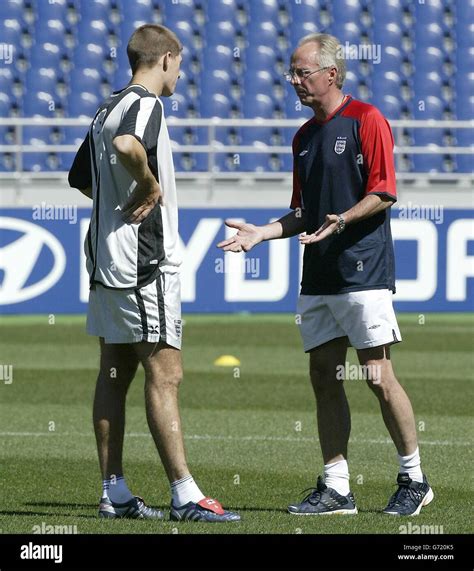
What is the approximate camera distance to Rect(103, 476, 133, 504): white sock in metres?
5.77

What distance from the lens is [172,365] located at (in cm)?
564

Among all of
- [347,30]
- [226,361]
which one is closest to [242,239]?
[226,361]

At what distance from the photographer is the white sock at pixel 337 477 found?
603 centimetres

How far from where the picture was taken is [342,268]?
19.6ft

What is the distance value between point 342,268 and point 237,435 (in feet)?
9.62

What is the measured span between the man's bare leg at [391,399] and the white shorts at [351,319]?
0.24ft

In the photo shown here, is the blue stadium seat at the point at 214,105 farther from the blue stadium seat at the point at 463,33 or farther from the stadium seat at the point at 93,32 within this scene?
the blue stadium seat at the point at 463,33

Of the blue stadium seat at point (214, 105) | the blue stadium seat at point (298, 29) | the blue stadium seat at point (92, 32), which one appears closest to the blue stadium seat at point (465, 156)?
the blue stadium seat at point (298, 29)

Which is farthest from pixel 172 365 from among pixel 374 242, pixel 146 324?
pixel 374 242

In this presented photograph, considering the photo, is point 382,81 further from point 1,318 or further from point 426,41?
point 1,318

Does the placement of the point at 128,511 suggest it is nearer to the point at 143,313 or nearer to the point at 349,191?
the point at 143,313

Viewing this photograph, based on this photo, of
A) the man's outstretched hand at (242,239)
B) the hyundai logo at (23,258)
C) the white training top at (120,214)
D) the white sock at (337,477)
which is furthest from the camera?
the hyundai logo at (23,258)

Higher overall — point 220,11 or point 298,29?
point 220,11
